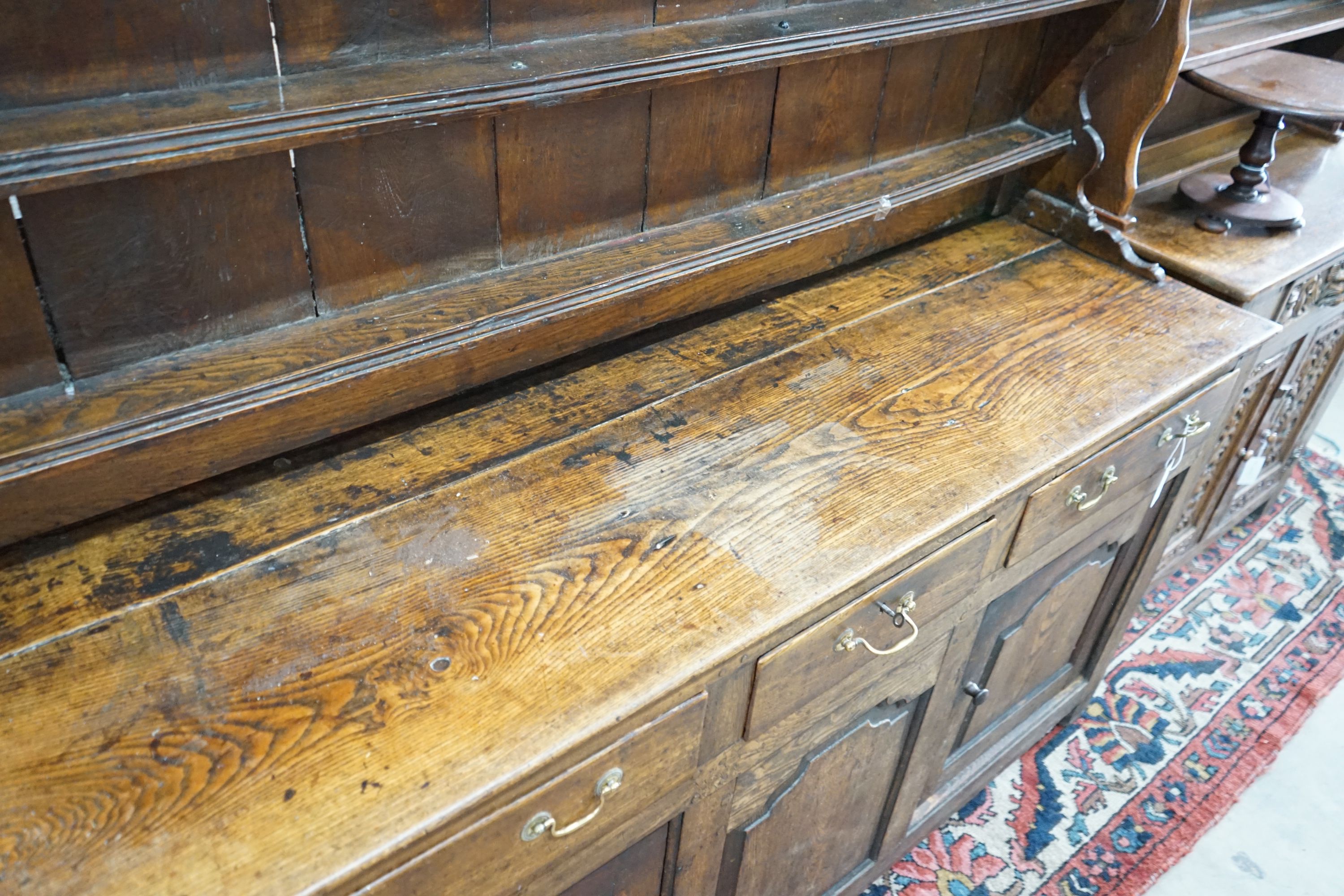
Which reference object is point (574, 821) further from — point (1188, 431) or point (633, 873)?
point (1188, 431)

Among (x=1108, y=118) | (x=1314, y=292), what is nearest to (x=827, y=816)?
(x=1108, y=118)

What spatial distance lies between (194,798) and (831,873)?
103cm

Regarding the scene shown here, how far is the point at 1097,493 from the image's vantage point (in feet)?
4.66

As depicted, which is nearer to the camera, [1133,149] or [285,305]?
[285,305]

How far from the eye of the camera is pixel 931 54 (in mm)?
1465

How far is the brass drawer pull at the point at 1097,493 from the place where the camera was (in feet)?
4.50

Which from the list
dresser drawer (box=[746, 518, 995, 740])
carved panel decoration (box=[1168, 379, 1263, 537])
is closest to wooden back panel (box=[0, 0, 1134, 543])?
dresser drawer (box=[746, 518, 995, 740])

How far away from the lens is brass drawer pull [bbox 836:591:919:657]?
112 cm

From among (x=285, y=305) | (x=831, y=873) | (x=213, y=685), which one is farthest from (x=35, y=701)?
(x=831, y=873)

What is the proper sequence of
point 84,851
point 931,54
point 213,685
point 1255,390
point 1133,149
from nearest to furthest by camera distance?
point 84,851 < point 213,685 < point 931,54 < point 1133,149 < point 1255,390

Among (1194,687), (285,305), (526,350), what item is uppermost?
(285,305)

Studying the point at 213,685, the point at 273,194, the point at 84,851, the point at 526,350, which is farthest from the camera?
the point at 526,350

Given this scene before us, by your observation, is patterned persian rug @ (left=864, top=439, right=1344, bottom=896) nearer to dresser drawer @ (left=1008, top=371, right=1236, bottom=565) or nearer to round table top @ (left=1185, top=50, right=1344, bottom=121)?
dresser drawer @ (left=1008, top=371, right=1236, bottom=565)

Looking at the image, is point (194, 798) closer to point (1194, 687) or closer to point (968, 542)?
point (968, 542)
